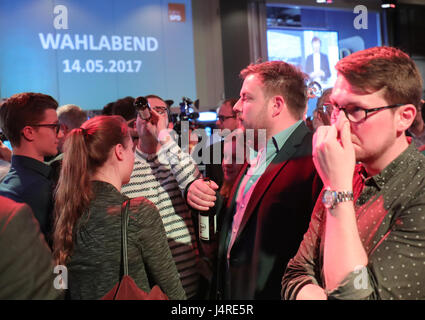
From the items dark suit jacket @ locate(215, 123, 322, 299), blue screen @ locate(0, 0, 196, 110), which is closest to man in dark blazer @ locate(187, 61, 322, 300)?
dark suit jacket @ locate(215, 123, 322, 299)

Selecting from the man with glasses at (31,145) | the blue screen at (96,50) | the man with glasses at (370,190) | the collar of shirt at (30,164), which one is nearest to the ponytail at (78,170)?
the man with glasses at (31,145)

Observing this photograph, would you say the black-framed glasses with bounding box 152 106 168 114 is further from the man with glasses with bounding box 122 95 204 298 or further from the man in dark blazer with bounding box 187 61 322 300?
the man in dark blazer with bounding box 187 61 322 300

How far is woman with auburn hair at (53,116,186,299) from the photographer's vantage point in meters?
1.38

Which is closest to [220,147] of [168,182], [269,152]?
[168,182]

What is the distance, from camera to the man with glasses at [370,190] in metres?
0.94

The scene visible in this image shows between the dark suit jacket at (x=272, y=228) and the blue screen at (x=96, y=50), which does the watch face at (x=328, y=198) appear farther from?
the blue screen at (x=96, y=50)

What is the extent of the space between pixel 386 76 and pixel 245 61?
582 centimetres

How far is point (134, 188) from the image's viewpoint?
1.91m

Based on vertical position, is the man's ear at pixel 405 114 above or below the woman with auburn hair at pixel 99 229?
above

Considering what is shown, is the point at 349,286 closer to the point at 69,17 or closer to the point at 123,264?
the point at 123,264

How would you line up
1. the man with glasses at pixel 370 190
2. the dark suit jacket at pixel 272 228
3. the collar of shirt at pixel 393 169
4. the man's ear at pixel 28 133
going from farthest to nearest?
the man's ear at pixel 28 133, the dark suit jacket at pixel 272 228, the collar of shirt at pixel 393 169, the man with glasses at pixel 370 190

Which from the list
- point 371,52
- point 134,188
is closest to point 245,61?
point 134,188

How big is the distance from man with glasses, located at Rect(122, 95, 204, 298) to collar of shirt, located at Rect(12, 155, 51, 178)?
0.37m

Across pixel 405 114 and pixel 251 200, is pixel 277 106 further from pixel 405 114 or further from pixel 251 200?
pixel 405 114
